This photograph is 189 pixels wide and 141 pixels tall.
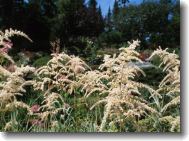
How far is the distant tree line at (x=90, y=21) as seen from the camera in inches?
211

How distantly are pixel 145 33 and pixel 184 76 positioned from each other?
45 cm

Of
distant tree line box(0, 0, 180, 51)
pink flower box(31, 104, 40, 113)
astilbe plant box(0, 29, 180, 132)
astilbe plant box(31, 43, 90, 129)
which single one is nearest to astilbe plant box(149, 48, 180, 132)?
astilbe plant box(0, 29, 180, 132)

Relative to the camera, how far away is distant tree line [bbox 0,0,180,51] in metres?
5.35

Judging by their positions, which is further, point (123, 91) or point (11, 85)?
point (11, 85)

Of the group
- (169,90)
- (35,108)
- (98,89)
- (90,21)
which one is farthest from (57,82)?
(169,90)

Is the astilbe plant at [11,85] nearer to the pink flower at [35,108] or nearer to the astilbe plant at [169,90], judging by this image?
the pink flower at [35,108]

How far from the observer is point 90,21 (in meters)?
5.48

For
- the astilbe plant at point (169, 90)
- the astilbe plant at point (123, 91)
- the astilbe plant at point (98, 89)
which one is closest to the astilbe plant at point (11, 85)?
the astilbe plant at point (98, 89)

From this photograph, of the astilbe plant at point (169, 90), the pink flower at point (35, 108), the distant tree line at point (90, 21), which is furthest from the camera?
the pink flower at point (35, 108)

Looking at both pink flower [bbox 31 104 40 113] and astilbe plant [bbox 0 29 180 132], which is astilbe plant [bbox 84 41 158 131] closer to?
astilbe plant [bbox 0 29 180 132]

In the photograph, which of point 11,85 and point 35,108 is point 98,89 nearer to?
point 35,108

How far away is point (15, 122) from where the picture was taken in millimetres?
5383

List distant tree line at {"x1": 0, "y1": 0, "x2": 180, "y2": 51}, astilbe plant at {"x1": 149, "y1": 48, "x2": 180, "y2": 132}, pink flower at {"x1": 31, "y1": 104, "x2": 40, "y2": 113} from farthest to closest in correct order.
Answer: pink flower at {"x1": 31, "y1": 104, "x2": 40, "y2": 113}, distant tree line at {"x1": 0, "y1": 0, "x2": 180, "y2": 51}, astilbe plant at {"x1": 149, "y1": 48, "x2": 180, "y2": 132}

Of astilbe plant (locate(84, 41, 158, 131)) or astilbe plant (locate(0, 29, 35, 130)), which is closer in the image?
astilbe plant (locate(84, 41, 158, 131))
